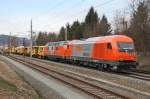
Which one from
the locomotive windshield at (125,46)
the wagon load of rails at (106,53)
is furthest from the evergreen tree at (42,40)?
the locomotive windshield at (125,46)

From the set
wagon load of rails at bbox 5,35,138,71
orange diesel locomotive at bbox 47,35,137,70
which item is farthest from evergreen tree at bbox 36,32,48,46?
orange diesel locomotive at bbox 47,35,137,70

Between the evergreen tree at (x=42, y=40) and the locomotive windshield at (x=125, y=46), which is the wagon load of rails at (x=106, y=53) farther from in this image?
the evergreen tree at (x=42, y=40)

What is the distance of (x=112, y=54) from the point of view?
109 feet

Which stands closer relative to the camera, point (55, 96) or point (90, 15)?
point (55, 96)

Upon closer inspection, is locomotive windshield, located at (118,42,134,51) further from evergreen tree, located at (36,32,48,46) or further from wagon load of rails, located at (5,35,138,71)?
evergreen tree, located at (36,32,48,46)

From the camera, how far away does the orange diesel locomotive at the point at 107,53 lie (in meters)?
32.9

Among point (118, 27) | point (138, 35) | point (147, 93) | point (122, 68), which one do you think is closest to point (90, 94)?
point (147, 93)

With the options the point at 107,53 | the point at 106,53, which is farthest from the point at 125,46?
the point at 106,53

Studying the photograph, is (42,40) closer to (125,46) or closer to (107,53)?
(107,53)

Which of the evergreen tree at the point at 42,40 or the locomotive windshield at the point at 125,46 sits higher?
the evergreen tree at the point at 42,40

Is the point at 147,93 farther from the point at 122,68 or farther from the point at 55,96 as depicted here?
the point at 122,68

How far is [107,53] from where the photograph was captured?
34344 mm

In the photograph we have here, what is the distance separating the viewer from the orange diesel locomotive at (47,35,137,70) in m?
32.9

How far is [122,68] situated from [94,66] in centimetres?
599
